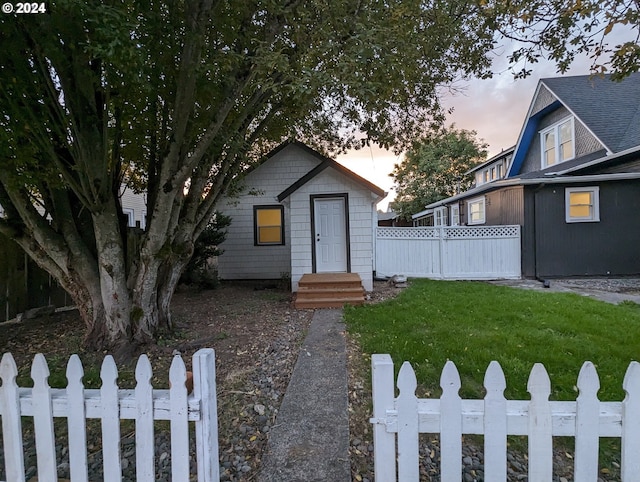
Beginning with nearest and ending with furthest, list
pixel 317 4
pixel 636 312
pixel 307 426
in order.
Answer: pixel 307 426
pixel 317 4
pixel 636 312

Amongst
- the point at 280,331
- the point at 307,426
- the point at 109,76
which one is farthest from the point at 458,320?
the point at 109,76

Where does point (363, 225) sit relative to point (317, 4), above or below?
below

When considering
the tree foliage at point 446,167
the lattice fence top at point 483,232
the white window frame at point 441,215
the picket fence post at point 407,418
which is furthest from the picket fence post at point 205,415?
the tree foliage at point 446,167

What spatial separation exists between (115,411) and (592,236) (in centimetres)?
1219

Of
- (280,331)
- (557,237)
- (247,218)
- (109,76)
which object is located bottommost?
(280,331)

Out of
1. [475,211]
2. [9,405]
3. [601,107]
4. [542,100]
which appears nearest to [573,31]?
[9,405]

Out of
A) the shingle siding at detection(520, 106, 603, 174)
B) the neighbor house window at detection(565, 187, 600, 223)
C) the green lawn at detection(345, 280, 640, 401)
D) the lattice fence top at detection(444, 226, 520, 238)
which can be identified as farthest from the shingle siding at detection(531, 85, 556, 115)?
the green lawn at detection(345, 280, 640, 401)

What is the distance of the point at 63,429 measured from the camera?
106 inches

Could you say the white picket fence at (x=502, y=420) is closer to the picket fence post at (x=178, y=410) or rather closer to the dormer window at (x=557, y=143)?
the picket fence post at (x=178, y=410)

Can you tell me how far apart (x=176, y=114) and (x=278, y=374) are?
3.00m

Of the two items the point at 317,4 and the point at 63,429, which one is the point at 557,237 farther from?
the point at 63,429

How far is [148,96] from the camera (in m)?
4.06

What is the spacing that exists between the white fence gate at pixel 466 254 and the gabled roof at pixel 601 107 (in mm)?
4482

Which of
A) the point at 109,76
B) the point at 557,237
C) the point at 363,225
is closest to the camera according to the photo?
the point at 109,76
